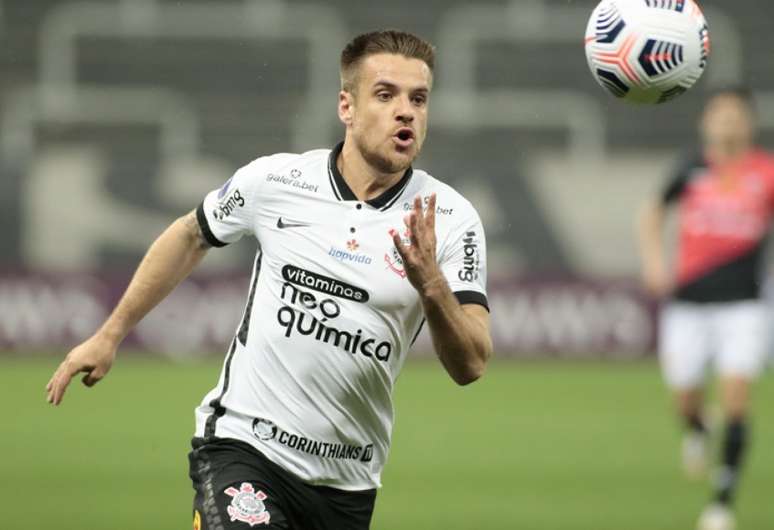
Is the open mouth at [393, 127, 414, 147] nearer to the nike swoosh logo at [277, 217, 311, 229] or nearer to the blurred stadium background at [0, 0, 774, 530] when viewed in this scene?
the nike swoosh logo at [277, 217, 311, 229]

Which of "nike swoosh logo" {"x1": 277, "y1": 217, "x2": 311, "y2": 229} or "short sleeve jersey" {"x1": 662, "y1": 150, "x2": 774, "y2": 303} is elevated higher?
"short sleeve jersey" {"x1": 662, "y1": 150, "x2": 774, "y2": 303}

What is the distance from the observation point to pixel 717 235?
1114cm

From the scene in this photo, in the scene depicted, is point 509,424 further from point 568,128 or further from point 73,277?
point 568,128

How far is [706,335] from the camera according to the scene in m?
10.9

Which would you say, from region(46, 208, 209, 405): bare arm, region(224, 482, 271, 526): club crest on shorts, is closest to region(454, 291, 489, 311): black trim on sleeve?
region(224, 482, 271, 526): club crest on shorts

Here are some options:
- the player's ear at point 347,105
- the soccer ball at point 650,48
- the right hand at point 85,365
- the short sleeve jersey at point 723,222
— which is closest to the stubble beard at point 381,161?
the player's ear at point 347,105

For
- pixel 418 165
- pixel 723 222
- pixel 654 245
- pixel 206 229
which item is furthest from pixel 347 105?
pixel 418 165

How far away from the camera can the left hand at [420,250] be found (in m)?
4.59

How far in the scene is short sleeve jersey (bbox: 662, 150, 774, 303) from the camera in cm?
1082

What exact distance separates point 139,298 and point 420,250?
1.36 m

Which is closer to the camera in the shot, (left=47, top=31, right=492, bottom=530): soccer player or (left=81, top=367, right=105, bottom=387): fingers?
(left=47, top=31, right=492, bottom=530): soccer player

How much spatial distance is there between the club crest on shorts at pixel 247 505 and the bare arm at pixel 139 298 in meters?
0.69

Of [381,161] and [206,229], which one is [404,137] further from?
[206,229]

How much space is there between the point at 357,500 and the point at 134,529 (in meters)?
3.91
